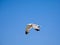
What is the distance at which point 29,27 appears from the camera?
2.47 meters

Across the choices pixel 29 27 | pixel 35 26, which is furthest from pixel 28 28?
pixel 35 26

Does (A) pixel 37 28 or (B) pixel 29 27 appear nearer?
(A) pixel 37 28

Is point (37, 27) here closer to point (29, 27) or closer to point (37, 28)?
point (37, 28)

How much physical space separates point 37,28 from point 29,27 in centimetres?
26

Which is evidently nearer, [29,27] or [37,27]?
[37,27]

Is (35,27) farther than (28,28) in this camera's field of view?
No

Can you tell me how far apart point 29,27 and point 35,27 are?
219 mm

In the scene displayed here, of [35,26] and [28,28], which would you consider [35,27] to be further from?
[28,28]

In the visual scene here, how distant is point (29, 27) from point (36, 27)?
23 cm

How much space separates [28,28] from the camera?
8.16ft

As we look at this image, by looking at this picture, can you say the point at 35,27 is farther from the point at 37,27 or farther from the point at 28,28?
the point at 28,28

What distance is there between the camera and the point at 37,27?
2260 mm

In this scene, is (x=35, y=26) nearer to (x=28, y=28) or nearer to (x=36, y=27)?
(x=36, y=27)

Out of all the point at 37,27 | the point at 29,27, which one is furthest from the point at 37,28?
the point at 29,27
